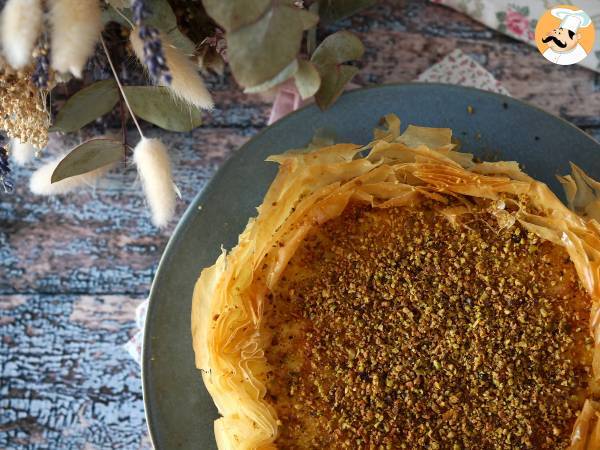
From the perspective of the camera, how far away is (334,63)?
1192 mm

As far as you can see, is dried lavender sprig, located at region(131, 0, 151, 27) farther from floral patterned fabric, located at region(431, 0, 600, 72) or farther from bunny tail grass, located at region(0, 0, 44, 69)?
floral patterned fabric, located at region(431, 0, 600, 72)

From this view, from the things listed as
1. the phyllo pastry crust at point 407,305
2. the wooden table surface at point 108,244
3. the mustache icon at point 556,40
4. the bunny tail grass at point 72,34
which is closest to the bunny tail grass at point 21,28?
the bunny tail grass at point 72,34

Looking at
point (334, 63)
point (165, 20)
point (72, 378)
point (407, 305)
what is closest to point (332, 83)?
point (334, 63)

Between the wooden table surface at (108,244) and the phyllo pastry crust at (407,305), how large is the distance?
0.27 m

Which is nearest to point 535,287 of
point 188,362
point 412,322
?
point 412,322

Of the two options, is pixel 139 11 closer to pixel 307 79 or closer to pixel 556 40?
pixel 307 79

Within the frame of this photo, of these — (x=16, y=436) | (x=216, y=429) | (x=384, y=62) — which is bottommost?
(x=16, y=436)

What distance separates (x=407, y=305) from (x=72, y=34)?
639 millimetres

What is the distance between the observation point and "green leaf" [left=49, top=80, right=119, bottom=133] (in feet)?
4.07

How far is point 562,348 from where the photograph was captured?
1219mm

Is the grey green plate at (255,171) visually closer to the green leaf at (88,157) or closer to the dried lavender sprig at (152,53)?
the green leaf at (88,157)

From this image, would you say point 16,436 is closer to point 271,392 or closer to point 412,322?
point 271,392

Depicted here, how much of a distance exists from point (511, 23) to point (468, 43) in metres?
0.08

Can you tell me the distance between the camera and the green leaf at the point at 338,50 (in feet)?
3.88
